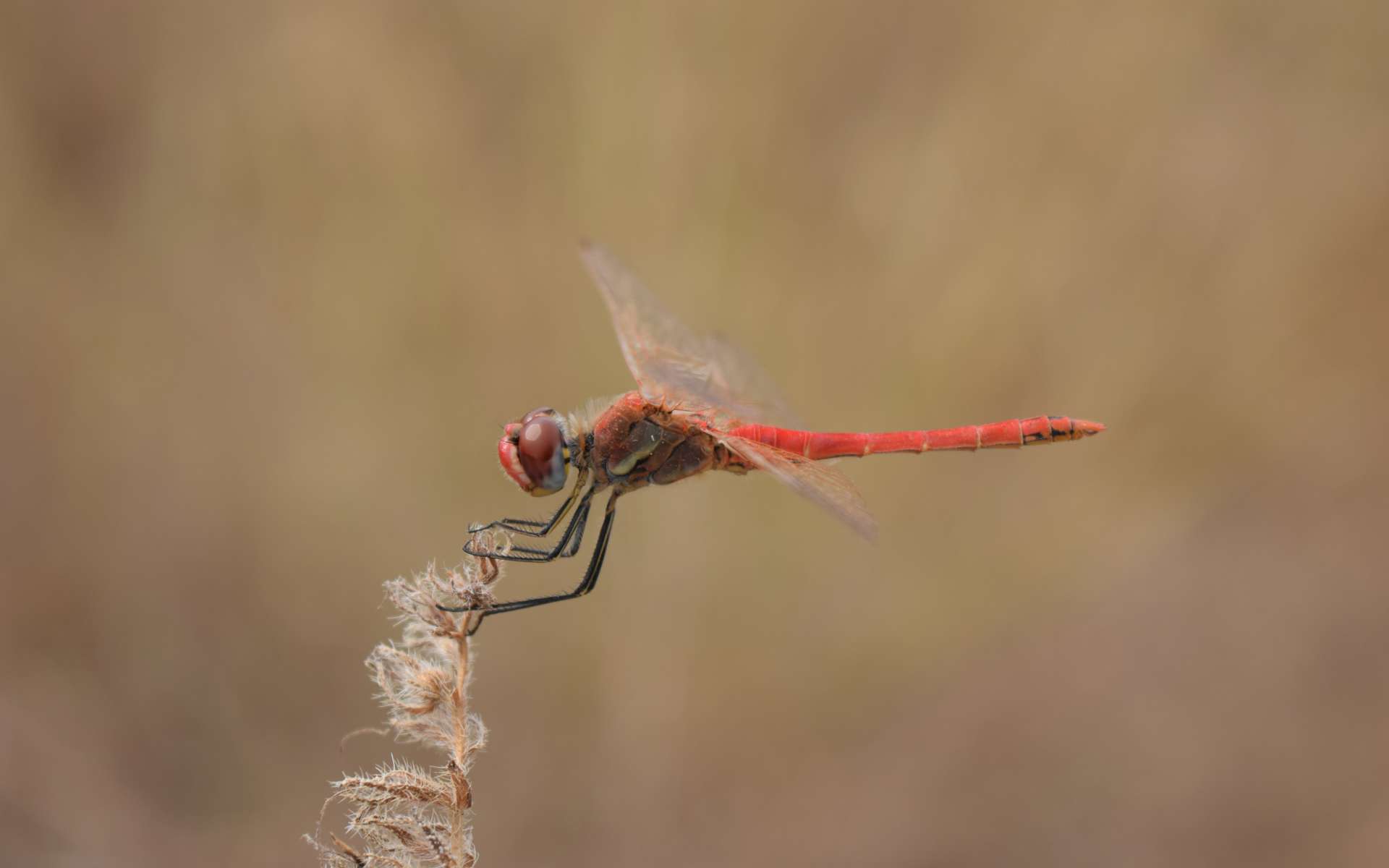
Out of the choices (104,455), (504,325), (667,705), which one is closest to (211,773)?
(104,455)

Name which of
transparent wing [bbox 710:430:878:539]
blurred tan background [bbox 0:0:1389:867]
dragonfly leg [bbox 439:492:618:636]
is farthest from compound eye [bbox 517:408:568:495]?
blurred tan background [bbox 0:0:1389:867]

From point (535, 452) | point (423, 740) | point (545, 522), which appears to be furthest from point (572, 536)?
point (423, 740)

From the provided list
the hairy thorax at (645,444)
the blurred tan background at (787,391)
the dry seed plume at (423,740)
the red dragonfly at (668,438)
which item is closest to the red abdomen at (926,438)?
the red dragonfly at (668,438)

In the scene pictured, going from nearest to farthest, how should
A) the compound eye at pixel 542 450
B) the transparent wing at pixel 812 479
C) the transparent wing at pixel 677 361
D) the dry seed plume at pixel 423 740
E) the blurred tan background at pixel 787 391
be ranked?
the dry seed plume at pixel 423 740
the transparent wing at pixel 812 479
the compound eye at pixel 542 450
the transparent wing at pixel 677 361
the blurred tan background at pixel 787 391

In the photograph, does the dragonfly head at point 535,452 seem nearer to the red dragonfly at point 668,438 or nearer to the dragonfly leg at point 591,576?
the red dragonfly at point 668,438

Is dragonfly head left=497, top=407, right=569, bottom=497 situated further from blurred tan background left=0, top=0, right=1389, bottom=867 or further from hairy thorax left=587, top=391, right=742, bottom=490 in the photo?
blurred tan background left=0, top=0, right=1389, bottom=867

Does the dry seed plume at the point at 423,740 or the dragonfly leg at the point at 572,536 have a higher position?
the dragonfly leg at the point at 572,536
